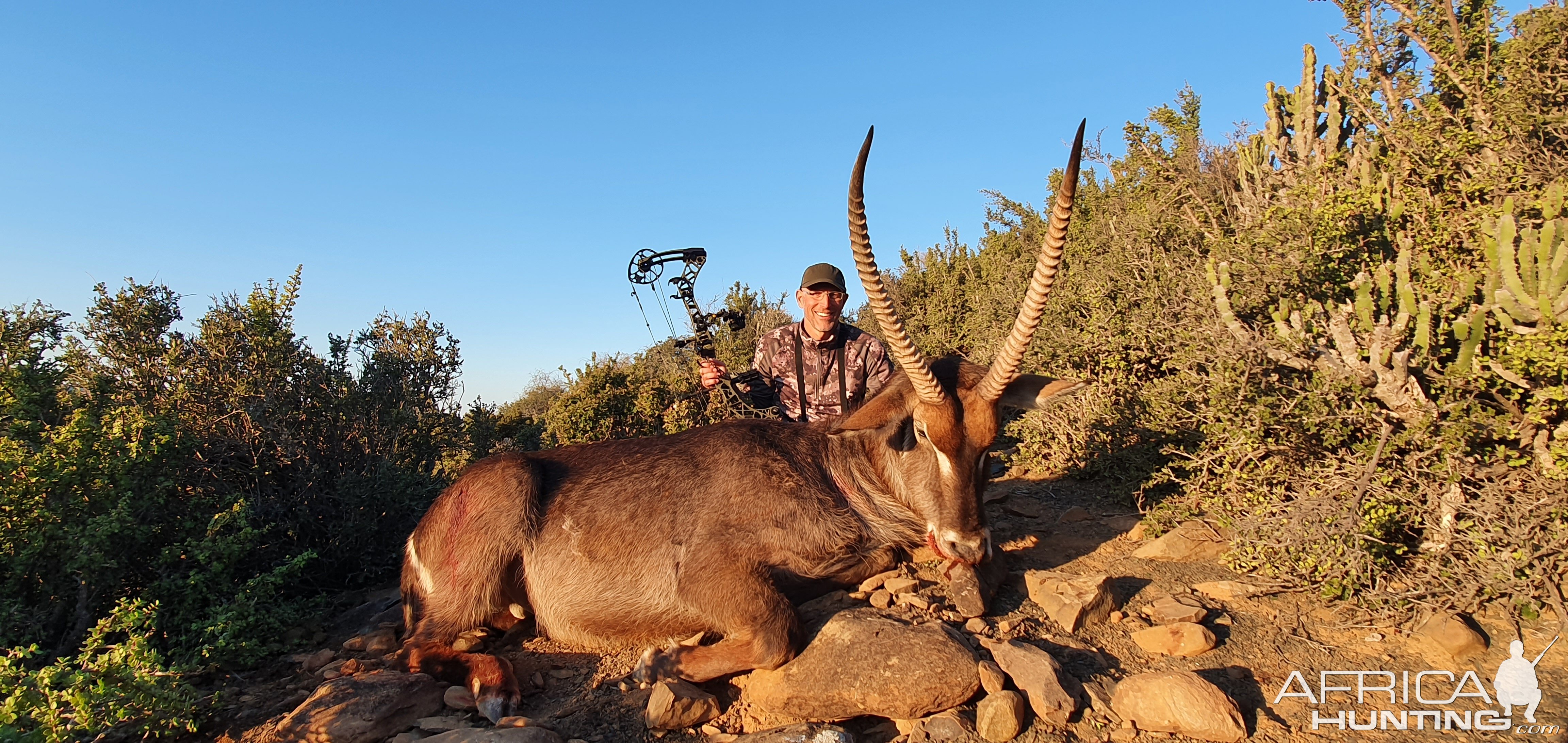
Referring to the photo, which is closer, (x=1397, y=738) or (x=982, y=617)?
(x=1397, y=738)

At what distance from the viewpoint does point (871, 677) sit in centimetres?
355

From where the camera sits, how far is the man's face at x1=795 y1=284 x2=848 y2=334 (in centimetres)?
788

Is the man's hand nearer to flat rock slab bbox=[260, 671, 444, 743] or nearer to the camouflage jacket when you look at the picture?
the camouflage jacket

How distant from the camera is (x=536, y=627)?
16.4ft

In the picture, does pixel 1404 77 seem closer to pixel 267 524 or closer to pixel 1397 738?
pixel 1397 738

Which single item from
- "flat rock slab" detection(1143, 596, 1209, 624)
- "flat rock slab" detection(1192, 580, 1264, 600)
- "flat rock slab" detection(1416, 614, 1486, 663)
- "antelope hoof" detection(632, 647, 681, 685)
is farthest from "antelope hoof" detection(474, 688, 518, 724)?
"flat rock slab" detection(1416, 614, 1486, 663)

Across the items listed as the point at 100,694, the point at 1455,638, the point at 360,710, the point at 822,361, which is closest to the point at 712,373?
the point at 822,361

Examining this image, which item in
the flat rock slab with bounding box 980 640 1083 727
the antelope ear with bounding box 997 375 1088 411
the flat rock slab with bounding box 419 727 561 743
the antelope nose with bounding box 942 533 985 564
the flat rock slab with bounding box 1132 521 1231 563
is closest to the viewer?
the flat rock slab with bounding box 419 727 561 743

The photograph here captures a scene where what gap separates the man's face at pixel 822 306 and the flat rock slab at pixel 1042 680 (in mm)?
4609

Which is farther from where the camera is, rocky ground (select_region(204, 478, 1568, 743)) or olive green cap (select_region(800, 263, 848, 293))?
olive green cap (select_region(800, 263, 848, 293))

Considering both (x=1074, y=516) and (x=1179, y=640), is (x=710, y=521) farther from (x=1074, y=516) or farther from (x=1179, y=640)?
(x=1074, y=516)

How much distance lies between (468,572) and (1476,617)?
5709 millimetres

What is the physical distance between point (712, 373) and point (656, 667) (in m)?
4.44

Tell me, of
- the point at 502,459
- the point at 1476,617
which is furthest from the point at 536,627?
the point at 1476,617
